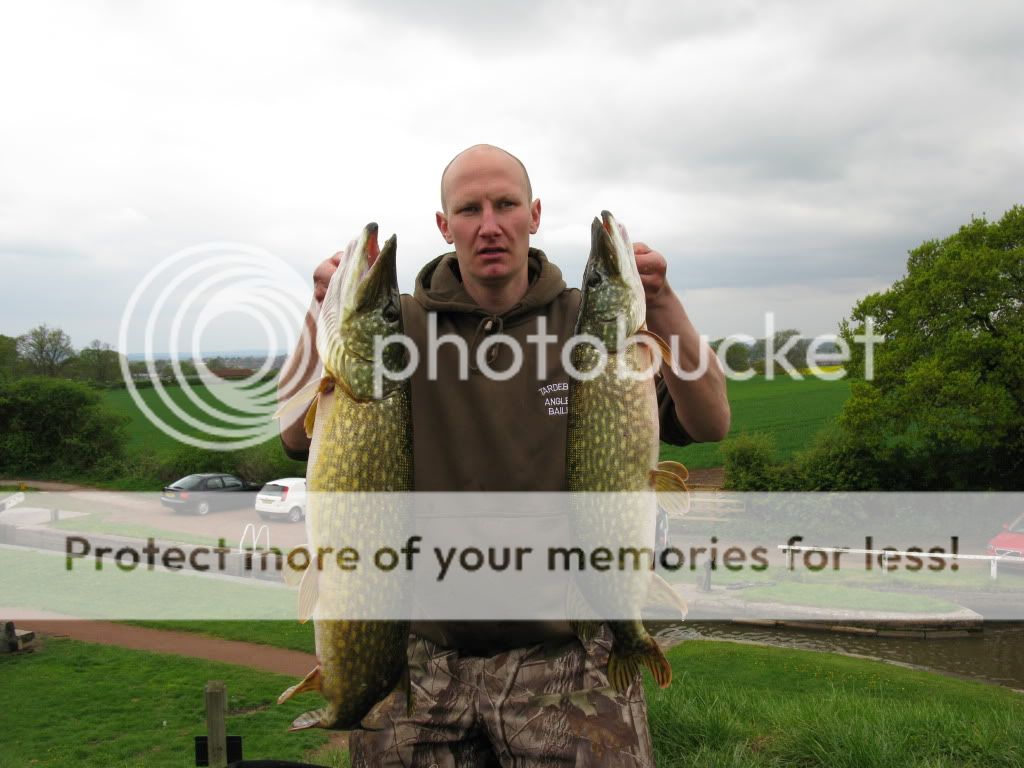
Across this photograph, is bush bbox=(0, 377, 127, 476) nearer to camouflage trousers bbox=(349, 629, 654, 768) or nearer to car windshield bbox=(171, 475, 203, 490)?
car windshield bbox=(171, 475, 203, 490)

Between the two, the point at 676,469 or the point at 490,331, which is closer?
the point at 676,469

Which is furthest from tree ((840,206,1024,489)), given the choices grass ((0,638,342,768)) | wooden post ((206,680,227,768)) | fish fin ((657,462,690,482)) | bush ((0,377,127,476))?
bush ((0,377,127,476))

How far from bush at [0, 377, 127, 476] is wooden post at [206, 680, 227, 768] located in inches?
1769

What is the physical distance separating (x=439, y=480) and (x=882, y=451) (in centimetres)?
3088

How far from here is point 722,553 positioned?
27.8m

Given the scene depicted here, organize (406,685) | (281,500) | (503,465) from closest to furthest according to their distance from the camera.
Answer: (406,685) → (503,465) → (281,500)

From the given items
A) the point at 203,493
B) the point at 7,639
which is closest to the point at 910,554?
the point at 7,639

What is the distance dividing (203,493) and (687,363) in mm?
36148

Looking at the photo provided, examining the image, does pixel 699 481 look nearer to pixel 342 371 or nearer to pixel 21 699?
pixel 21 699

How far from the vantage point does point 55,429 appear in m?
48.9

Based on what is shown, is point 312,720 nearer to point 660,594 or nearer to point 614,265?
point 660,594

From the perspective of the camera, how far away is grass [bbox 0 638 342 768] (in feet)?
34.1

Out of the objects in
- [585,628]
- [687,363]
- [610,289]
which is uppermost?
[610,289]

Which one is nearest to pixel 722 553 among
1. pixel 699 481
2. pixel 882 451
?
pixel 882 451
